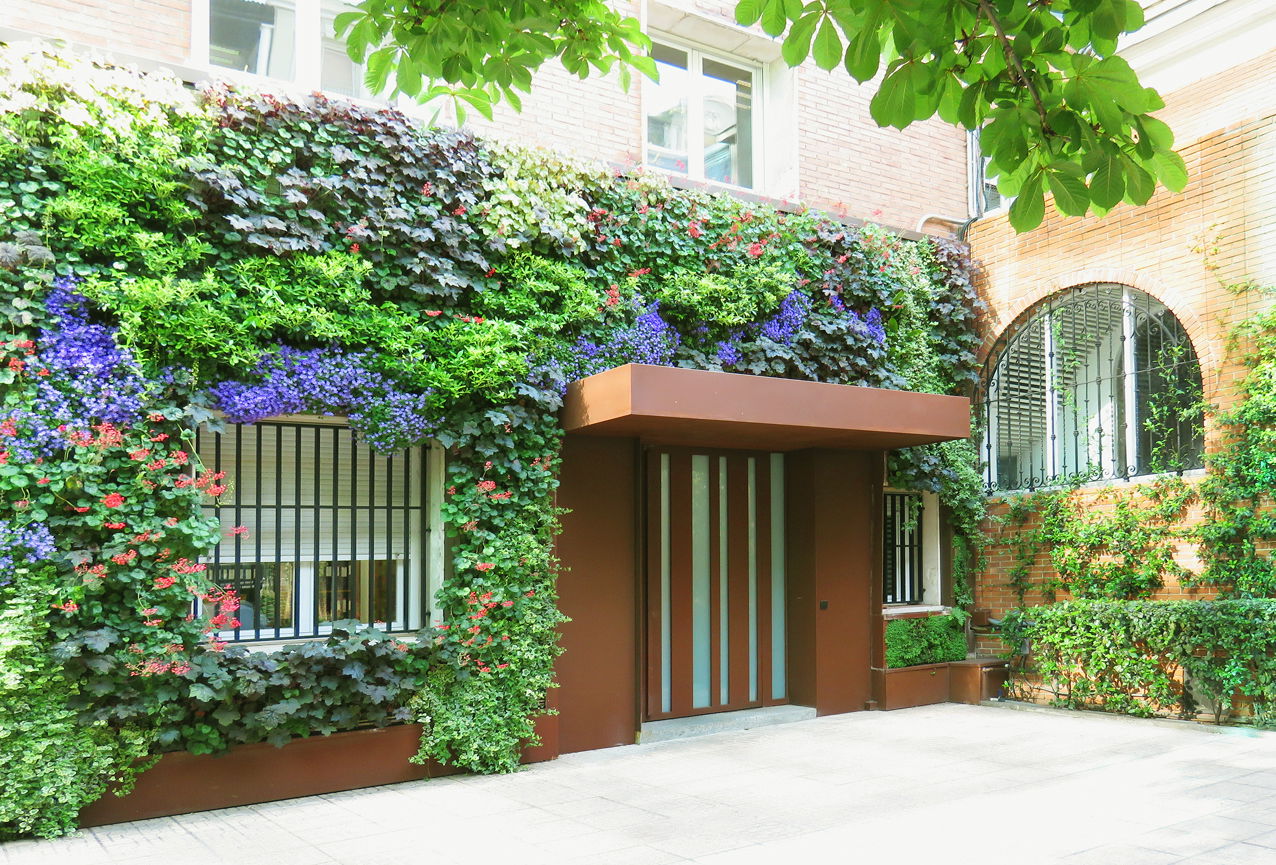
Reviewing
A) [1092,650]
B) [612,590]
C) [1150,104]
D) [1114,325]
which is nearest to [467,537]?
[612,590]

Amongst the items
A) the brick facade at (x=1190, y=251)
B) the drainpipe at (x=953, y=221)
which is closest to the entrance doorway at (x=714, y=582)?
the brick facade at (x=1190, y=251)

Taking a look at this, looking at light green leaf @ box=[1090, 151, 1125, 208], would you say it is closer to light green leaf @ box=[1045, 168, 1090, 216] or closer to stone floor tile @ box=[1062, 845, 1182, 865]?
light green leaf @ box=[1045, 168, 1090, 216]

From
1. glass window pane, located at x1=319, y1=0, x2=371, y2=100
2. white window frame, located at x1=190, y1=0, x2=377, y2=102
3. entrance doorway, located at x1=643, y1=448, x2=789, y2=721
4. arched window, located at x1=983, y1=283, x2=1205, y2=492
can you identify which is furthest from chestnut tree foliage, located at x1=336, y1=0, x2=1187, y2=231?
arched window, located at x1=983, y1=283, x2=1205, y2=492

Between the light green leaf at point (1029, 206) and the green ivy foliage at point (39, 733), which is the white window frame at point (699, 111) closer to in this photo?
the light green leaf at point (1029, 206)

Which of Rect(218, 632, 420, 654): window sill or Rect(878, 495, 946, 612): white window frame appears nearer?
Rect(218, 632, 420, 654): window sill

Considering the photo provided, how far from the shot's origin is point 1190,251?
29.4 feet

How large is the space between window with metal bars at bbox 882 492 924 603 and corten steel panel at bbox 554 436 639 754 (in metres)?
3.14

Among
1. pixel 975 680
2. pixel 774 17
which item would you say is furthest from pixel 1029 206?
pixel 975 680

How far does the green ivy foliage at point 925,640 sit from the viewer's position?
31.8ft

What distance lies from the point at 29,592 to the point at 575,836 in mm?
3273

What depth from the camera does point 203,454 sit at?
6629 millimetres

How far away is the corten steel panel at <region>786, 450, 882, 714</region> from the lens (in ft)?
30.6

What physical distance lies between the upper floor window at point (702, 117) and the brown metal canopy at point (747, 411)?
2.82m

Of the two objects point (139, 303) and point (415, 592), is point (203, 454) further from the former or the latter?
point (415, 592)
